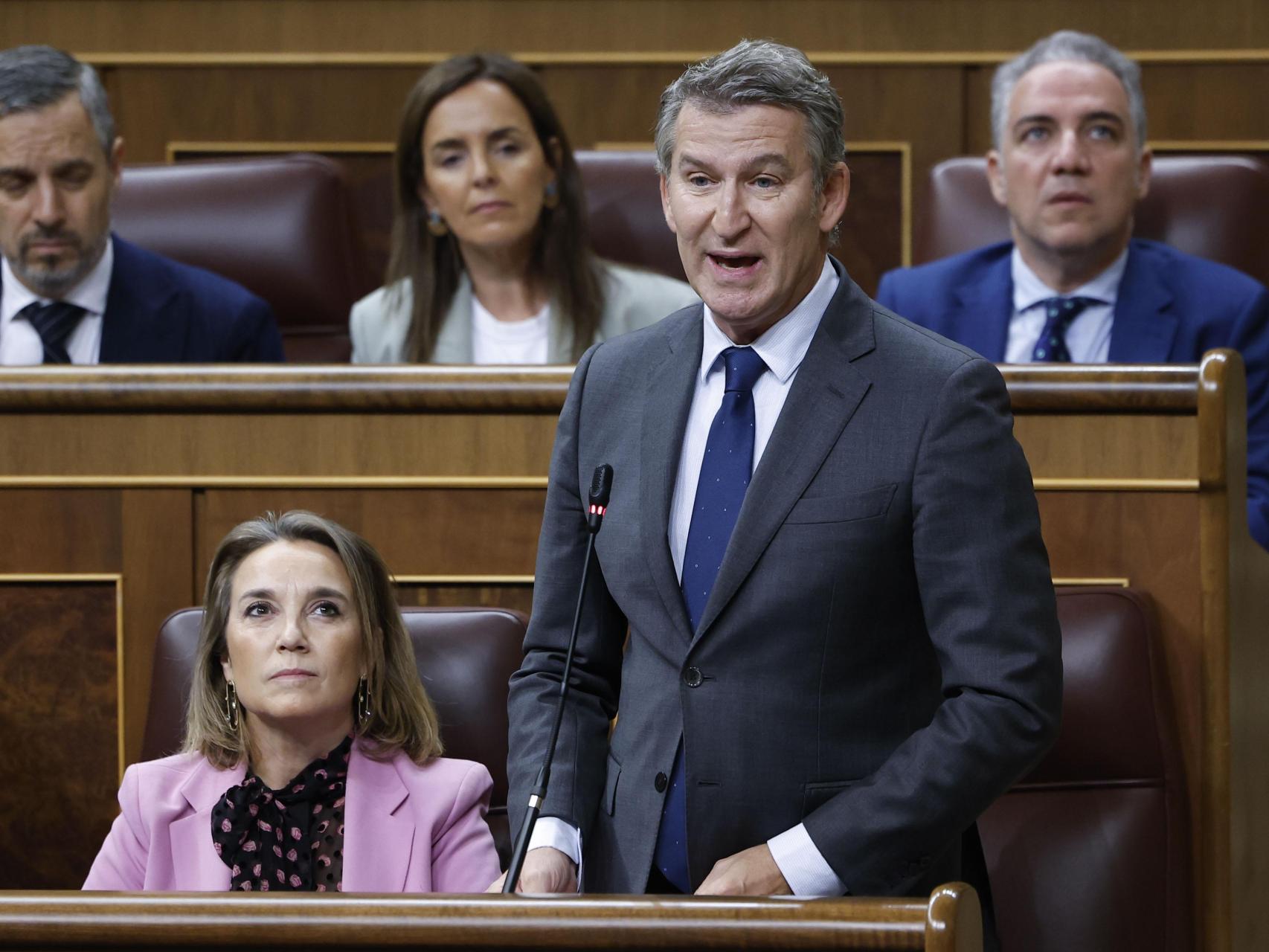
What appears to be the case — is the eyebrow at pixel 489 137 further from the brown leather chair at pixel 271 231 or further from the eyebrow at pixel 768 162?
the eyebrow at pixel 768 162

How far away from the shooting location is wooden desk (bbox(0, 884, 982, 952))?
0.71 m

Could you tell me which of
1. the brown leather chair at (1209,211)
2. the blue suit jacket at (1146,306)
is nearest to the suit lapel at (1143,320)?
the blue suit jacket at (1146,306)

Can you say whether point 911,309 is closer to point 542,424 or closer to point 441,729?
point 542,424

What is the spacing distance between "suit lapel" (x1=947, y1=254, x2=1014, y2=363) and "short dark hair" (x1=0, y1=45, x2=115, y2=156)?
829mm

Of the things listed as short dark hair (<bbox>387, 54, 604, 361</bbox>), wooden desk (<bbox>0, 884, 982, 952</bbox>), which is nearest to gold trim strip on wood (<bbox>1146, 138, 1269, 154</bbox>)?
short dark hair (<bbox>387, 54, 604, 361</bbox>)

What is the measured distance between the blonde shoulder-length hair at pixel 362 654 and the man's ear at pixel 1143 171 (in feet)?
3.05

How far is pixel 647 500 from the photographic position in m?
0.92

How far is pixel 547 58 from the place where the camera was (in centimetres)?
213

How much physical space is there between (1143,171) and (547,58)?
74 cm

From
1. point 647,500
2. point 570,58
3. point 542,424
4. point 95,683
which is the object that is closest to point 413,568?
point 542,424

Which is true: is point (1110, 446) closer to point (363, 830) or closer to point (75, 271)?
point (363, 830)

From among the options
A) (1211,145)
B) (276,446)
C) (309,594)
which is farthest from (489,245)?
(1211,145)

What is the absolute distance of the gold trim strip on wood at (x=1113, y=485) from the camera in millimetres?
1243

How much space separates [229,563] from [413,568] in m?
0.20
